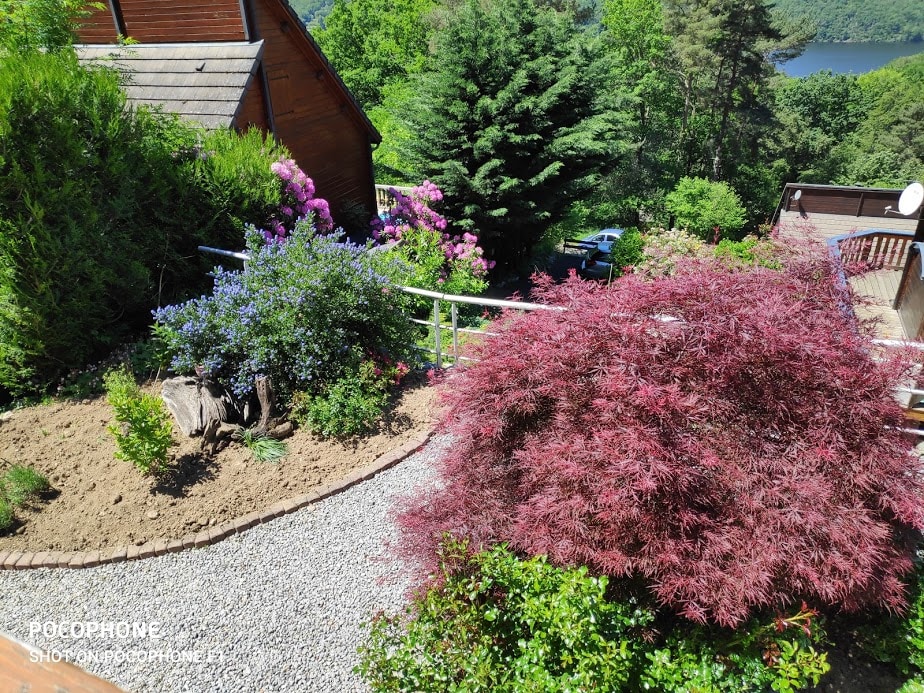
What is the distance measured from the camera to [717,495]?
10.1 feet

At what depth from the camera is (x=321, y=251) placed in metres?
6.39

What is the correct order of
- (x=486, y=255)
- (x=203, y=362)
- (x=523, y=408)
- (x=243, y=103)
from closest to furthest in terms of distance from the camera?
1. (x=523, y=408)
2. (x=203, y=362)
3. (x=243, y=103)
4. (x=486, y=255)

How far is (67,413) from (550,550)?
5.58 meters

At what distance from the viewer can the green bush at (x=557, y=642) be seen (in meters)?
2.84

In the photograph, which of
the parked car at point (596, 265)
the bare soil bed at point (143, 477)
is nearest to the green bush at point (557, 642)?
the bare soil bed at point (143, 477)

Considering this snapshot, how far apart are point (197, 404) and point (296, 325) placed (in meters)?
1.23

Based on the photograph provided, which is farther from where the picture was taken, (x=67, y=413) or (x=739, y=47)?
(x=739, y=47)

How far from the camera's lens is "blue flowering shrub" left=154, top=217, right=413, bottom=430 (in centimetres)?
587

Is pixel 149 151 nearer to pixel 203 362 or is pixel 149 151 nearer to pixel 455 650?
pixel 203 362

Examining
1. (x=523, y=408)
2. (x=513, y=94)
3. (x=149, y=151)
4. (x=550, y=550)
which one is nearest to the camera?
(x=550, y=550)

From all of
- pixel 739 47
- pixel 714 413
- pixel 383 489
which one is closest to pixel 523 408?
pixel 714 413

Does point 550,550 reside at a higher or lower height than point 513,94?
lower

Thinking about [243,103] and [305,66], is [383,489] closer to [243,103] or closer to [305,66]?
[243,103]

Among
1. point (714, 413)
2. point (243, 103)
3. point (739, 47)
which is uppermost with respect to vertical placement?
point (739, 47)
